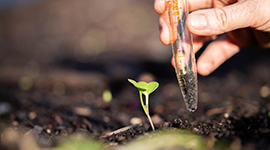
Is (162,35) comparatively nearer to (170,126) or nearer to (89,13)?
(170,126)

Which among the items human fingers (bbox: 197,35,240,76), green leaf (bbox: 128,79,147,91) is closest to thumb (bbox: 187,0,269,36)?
green leaf (bbox: 128,79,147,91)

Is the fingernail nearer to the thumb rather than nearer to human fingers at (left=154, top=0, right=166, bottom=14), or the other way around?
the thumb

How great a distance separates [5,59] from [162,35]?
4731 mm

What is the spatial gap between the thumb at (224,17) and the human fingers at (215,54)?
2.91 ft

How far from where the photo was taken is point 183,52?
5.04 ft

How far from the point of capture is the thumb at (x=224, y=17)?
4.64 ft

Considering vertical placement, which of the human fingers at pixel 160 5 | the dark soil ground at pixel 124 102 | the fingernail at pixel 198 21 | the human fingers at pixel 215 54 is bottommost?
the dark soil ground at pixel 124 102

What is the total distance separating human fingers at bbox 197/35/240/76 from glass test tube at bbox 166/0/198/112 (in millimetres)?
828

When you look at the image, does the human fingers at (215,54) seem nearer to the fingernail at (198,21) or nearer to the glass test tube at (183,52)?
the glass test tube at (183,52)

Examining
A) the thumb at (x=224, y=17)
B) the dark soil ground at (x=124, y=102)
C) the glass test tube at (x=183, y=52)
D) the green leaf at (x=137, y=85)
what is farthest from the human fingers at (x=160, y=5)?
the dark soil ground at (x=124, y=102)

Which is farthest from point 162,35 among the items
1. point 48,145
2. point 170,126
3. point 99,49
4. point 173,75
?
point 99,49

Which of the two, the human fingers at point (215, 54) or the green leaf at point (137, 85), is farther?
the human fingers at point (215, 54)

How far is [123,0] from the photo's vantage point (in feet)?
24.3

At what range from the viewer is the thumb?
1.42 meters
